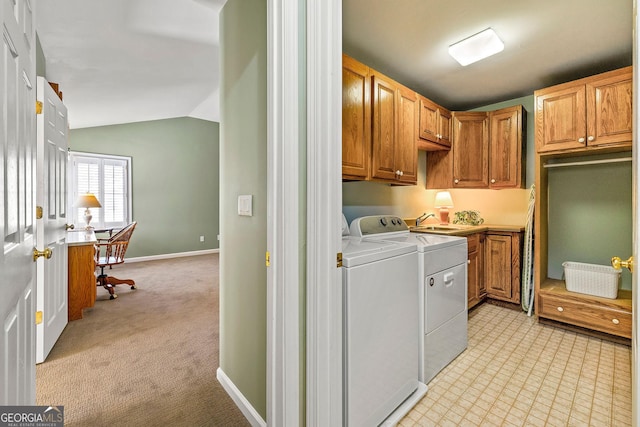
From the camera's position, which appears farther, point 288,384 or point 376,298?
point 376,298

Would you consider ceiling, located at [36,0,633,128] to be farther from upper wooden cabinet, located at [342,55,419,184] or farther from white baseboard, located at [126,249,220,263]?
white baseboard, located at [126,249,220,263]

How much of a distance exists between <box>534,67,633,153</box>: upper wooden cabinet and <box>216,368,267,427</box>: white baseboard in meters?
3.14

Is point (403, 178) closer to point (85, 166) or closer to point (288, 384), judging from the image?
point (288, 384)

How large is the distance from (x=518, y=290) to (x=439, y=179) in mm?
1443

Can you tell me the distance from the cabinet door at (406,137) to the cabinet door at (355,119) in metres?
0.42

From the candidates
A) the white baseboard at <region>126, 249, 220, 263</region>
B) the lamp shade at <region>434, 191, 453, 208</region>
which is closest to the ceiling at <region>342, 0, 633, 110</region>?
the lamp shade at <region>434, 191, 453, 208</region>

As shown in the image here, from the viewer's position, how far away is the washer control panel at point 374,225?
2.20 metres

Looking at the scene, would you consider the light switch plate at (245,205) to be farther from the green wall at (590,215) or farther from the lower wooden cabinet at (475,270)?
the green wall at (590,215)

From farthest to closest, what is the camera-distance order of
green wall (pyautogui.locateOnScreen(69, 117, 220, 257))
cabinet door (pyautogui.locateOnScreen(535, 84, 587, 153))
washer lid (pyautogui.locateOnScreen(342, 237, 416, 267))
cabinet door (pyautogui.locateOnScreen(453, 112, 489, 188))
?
green wall (pyautogui.locateOnScreen(69, 117, 220, 257)), cabinet door (pyautogui.locateOnScreen(453, 112, 489, 188)), cabinet door (pyautogui.locateOnScreen(535, 84, 587, 153)), washer lid (pyautogui.locateOnScreen(342, 237, 416, 267))

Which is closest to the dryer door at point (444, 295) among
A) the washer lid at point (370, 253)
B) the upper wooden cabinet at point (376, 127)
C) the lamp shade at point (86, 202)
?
the washer lid at point (370, 253)

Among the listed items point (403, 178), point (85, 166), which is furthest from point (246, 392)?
point (85, 166)

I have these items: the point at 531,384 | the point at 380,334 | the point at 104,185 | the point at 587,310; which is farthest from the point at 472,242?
the point at 104,185

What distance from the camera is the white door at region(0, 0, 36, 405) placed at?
77 cm

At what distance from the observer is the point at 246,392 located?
1.58 m
